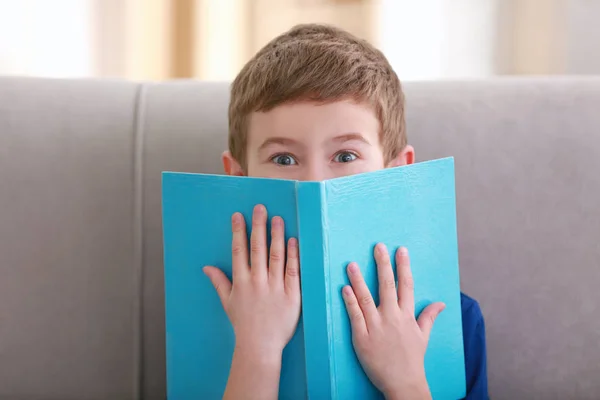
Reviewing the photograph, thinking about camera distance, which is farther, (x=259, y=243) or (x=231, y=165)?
(x=231, y=165)

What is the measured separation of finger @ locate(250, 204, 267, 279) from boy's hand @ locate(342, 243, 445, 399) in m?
0.11

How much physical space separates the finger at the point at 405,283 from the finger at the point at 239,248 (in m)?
0.20

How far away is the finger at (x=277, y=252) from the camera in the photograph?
2.69 ft

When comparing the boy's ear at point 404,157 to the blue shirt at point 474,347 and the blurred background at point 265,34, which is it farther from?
the blurred background at point 265,34

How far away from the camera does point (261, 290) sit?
86 centimetres

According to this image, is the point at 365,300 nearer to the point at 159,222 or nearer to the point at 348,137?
the point at 348,137

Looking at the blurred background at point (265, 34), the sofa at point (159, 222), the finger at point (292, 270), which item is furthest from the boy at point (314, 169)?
the blurred background at point (265, 34)

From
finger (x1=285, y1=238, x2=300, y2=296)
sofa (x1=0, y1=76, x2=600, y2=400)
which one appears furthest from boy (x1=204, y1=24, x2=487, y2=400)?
sofa (x1=0, y1=76, x2=600, y2=400)

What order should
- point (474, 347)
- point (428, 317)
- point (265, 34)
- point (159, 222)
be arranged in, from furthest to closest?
point (265, 34)
point (159, 222)
point (474, 347)
point (428, 317)

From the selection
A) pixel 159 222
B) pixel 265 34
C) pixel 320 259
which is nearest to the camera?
pixel 320 259

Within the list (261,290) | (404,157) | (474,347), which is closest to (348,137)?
(404,157)

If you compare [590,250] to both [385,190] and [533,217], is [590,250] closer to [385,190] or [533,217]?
[533,217]

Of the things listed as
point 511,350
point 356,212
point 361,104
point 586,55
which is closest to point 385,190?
point 356,212

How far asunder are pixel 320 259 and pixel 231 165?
0.35 metres
